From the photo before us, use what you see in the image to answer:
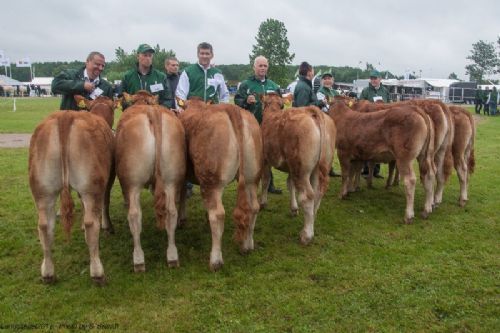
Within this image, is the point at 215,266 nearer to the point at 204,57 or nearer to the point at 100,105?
the point at 100,105

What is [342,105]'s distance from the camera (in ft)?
28.6

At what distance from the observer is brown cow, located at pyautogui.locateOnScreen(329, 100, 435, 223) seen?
7152mm

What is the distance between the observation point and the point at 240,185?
16.6 ft

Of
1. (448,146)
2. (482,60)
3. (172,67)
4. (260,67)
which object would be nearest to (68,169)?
(260,67)

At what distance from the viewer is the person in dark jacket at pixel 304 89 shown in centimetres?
816

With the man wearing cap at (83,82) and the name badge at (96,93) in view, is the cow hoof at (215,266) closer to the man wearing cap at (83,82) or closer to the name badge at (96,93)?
the man wearing cap at (83,82)

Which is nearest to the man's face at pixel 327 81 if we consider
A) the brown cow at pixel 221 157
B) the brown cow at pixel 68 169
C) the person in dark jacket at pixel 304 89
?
the person in dark jacket at pixel 304 89

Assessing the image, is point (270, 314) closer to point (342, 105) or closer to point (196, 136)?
point (196, 136)

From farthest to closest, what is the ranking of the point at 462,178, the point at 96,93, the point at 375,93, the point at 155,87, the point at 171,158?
the point at 375,93
the point at 462,178
the point at 155,87
the point at 96,93
the point at 171,158

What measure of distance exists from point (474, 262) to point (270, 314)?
9.97 feet

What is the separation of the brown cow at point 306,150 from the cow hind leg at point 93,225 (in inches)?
107

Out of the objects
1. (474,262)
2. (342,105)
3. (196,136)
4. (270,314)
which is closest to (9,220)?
(196,136)

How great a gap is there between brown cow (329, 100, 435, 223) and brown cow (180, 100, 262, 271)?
10.5ft

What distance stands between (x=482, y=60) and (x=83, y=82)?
9188cm
